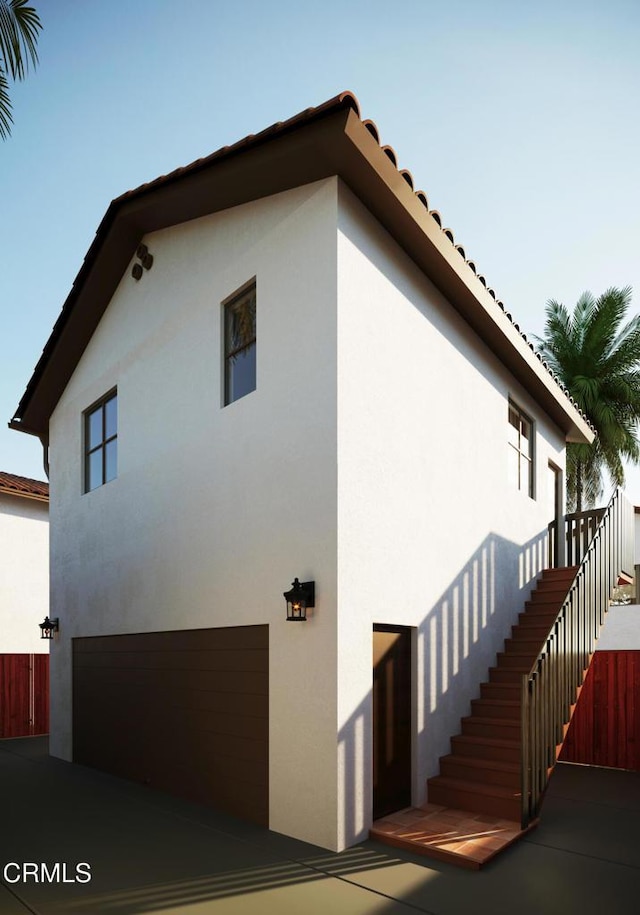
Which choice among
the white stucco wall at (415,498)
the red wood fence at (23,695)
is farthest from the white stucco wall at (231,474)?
the red wood fence at (23,695)

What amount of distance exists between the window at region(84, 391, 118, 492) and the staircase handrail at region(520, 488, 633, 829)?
654 centimetres

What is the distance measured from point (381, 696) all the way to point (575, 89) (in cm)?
732

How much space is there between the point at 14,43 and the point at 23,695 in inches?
471

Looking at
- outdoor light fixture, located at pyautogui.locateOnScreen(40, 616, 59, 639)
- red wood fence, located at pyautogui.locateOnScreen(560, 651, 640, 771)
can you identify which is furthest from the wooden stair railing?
outdoor light fixture, located at pyautogui.locateOnScreen(40, 616, 59, 639)

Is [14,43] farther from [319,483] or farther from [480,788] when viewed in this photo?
[480,788]

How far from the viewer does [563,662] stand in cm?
727

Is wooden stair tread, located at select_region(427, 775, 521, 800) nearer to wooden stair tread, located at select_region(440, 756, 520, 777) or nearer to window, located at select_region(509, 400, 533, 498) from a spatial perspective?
wooden stair tread, located at select_region(440, 756, 520, 777)

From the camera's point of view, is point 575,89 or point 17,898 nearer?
point 17,898

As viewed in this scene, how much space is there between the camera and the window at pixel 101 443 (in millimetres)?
10555

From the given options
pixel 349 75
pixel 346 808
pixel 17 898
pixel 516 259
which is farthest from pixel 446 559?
pixel 516 259

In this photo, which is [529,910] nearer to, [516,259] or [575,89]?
[575,89]

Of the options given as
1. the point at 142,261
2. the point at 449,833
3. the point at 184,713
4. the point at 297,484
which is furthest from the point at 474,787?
the point at 142,261

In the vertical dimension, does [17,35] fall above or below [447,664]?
above

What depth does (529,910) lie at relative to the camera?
4.54 m
